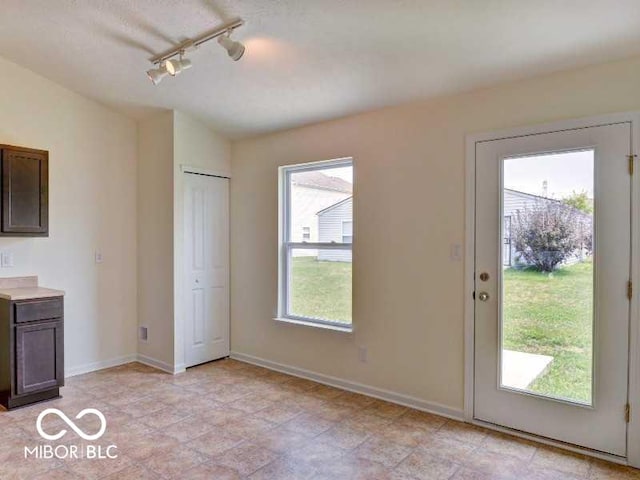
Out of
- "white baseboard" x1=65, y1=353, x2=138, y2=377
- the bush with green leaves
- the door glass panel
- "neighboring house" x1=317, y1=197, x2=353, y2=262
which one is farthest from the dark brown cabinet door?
the bush with green leaves

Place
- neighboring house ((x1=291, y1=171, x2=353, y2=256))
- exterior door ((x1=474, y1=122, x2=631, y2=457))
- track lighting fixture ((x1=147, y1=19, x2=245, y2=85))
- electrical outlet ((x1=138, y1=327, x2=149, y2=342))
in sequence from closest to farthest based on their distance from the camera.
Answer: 1. exterior door ((x1=474, y1=122, x2=631, y2=457))
2. track lighting fixture ((x1=147, y1=19, x2=245, y2=85))
3. neighboring house ((x1=291, y1=171, x2=353, y2=256))
4. electrical outlet ((x1=138, y1=327, x2=149, y2=342))

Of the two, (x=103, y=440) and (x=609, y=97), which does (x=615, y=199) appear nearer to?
(x=609, y=97)

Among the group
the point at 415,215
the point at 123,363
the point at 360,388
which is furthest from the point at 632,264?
the point at 123,363

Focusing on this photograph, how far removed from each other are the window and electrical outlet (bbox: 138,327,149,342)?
4.82 ft

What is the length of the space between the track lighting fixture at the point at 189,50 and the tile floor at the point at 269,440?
8.05ft

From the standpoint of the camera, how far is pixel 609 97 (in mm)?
2547

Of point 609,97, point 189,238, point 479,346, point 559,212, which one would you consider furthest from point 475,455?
point 189,238

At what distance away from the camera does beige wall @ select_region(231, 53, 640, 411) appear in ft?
9.07

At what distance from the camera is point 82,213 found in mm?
4203

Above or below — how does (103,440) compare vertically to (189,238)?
below

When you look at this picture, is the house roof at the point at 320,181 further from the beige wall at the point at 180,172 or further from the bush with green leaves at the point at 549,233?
the bush with green leaves at the point at 549,233

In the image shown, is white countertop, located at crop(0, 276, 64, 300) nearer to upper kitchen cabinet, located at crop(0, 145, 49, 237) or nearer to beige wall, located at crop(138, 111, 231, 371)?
upper kitchen cabinet, located at crop(0, 145, 49, 237)

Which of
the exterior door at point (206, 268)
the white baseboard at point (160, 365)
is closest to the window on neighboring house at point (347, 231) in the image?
the exterior door at point (206, 268)

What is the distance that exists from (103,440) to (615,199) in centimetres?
353
